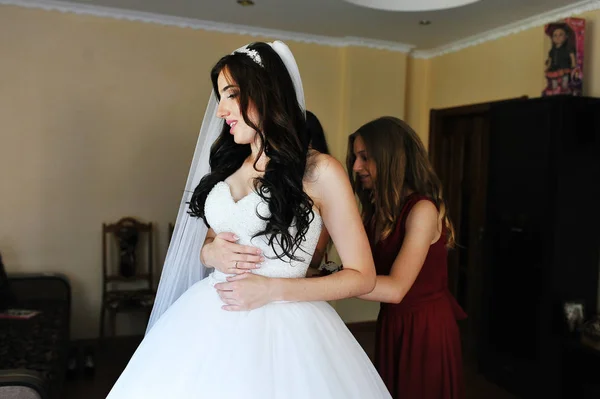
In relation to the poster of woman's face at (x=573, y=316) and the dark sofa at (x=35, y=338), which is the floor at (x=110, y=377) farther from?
the poster of woman's face at (x=573, y=316)

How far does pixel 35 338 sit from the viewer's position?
10.1 ft

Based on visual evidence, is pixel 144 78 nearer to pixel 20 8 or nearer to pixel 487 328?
pixel 20 8

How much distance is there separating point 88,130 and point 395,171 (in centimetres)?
313

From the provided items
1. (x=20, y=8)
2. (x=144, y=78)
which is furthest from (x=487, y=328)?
(x=20, y=8)

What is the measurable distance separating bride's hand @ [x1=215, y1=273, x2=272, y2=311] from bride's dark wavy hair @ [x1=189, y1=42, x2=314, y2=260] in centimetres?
10

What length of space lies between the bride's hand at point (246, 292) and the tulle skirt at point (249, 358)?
0.11 feet

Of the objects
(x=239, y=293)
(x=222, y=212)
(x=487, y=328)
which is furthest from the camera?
(x=487, y=328)

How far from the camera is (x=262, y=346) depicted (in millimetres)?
1267

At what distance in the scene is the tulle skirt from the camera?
120 cm

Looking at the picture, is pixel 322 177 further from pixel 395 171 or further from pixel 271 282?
pixel 395 171

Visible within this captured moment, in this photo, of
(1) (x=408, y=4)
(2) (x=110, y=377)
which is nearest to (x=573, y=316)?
(1) (x=408, y=4)

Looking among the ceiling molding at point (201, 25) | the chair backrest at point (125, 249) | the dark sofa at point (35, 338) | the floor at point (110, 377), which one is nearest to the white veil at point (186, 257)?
the dark sofa at point (35, 338)

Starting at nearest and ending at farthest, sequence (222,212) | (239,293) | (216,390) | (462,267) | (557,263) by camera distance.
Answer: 1. (216,390)
2. (239,293)
3. (222,212)
4. (557,263)
5. (462,267)

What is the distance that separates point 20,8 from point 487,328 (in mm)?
4104
